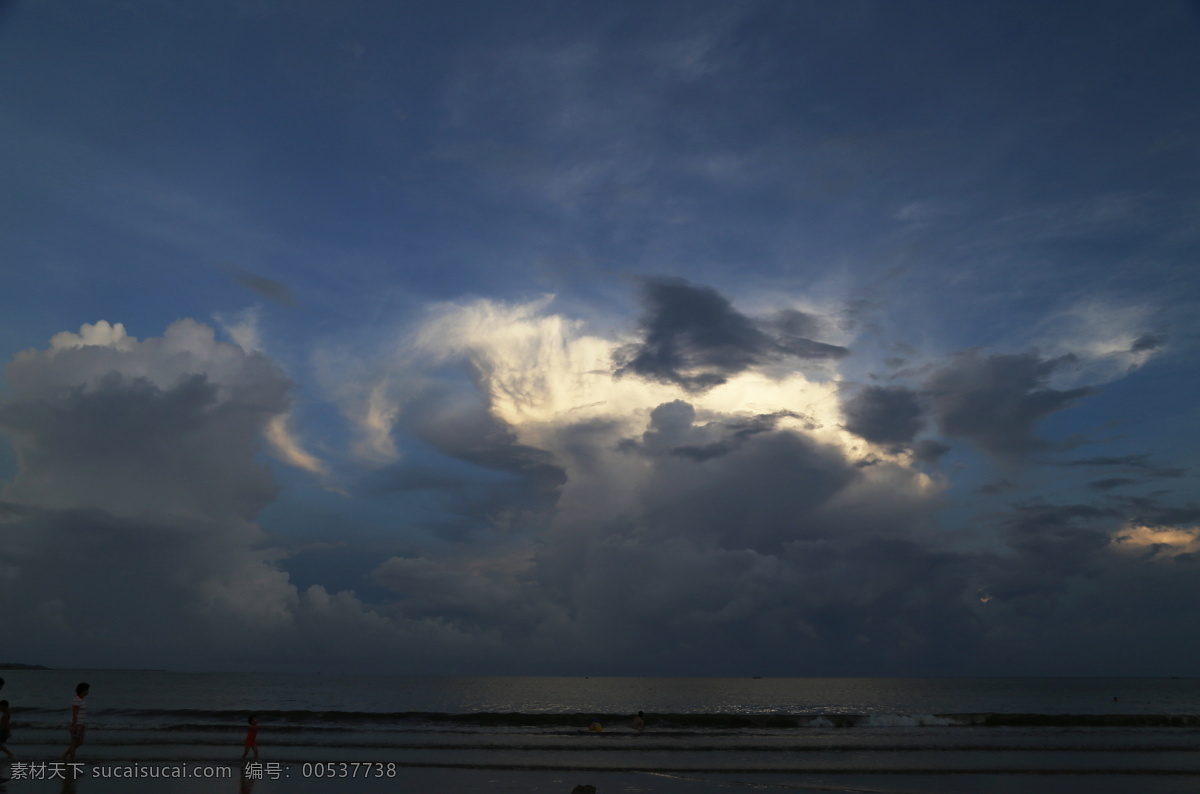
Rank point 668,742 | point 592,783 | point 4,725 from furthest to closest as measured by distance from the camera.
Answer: point 668,742 → point 592,783 → point 4,725

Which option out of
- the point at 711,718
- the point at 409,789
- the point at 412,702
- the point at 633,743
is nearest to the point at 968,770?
the point at 633,743

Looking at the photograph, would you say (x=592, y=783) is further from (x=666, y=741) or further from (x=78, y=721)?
(x=78, y=721)

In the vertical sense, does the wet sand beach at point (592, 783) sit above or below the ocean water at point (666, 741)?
above

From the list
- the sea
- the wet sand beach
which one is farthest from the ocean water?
the wet sand beach

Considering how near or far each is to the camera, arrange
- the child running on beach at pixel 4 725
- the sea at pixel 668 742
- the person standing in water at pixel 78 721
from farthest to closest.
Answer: the sea at pixel 668 742, the person standing in water at pixel 78 721, the child running on beach at pixel 4 725

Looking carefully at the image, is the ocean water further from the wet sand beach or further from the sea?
the wet sand beach

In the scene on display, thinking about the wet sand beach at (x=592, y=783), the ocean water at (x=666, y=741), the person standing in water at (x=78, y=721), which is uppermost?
the person standing in water at (x=78, y=721)

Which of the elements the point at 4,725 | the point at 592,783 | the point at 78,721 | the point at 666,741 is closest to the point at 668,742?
the point at 666,741

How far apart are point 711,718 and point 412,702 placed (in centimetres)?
5458

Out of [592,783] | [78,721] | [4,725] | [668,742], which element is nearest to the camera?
[4,725]

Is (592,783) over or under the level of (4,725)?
under

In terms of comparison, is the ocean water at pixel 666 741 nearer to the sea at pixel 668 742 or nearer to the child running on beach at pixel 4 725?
the sea at pixel 668 742

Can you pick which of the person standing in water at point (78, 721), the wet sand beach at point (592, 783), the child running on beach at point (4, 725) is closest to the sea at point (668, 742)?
the wet sand beach at point (592, 783)

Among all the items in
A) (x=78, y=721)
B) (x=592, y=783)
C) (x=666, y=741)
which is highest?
(x=78, y=721)
